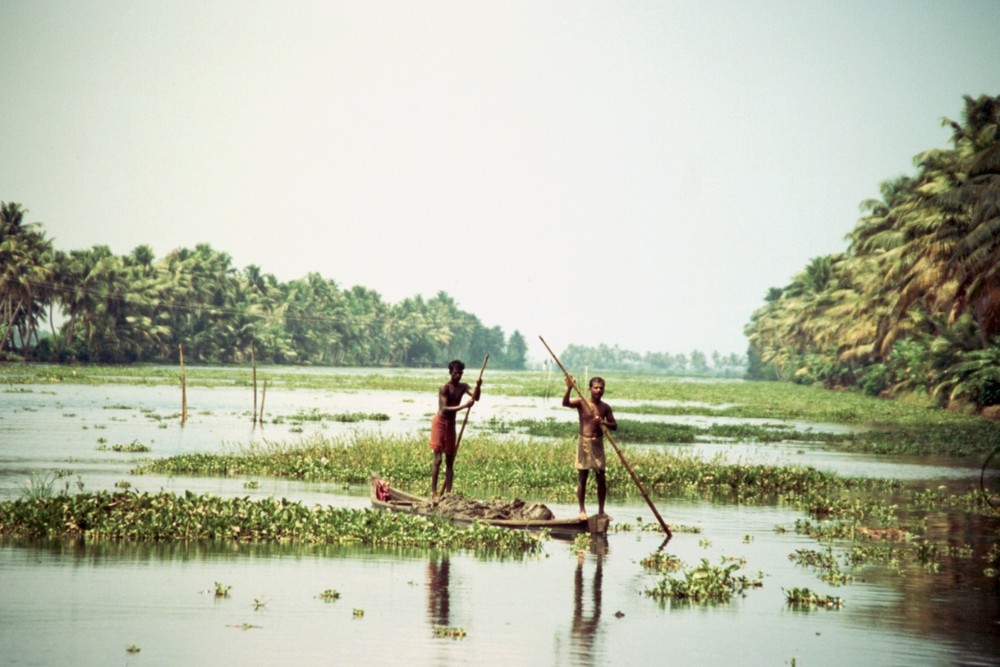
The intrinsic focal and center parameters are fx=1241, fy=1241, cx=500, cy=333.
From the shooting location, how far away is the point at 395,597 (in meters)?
12.6

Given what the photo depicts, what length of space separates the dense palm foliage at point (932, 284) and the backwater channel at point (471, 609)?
18.7 m

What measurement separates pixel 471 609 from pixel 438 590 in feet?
3.40

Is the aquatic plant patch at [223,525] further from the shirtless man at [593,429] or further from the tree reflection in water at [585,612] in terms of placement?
the shirtless man at [593,429]

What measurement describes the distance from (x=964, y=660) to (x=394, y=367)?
606ft

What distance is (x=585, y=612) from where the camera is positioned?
12273mm

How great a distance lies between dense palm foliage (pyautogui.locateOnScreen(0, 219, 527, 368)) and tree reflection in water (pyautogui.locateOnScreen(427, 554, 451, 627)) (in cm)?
6724

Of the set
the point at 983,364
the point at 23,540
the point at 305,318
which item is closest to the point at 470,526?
the point at 23,540

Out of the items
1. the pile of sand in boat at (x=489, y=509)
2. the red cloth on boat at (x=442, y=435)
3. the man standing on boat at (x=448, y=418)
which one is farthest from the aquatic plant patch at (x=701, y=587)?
the red cloth on boat at (x=442, y=435)

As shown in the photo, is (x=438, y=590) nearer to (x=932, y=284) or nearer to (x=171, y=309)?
(x=932, y=284)

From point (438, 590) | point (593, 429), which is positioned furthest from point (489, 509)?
point (438, 590)

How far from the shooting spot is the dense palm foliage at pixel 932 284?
121 ft

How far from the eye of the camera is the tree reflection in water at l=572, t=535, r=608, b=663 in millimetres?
10688

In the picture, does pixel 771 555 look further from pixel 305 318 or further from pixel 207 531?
pixel 305 318

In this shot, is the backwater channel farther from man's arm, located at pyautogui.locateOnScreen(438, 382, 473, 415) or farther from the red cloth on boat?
man's arm, located at pyautogui.locateOnScreen(438, 382, 473, 415)
